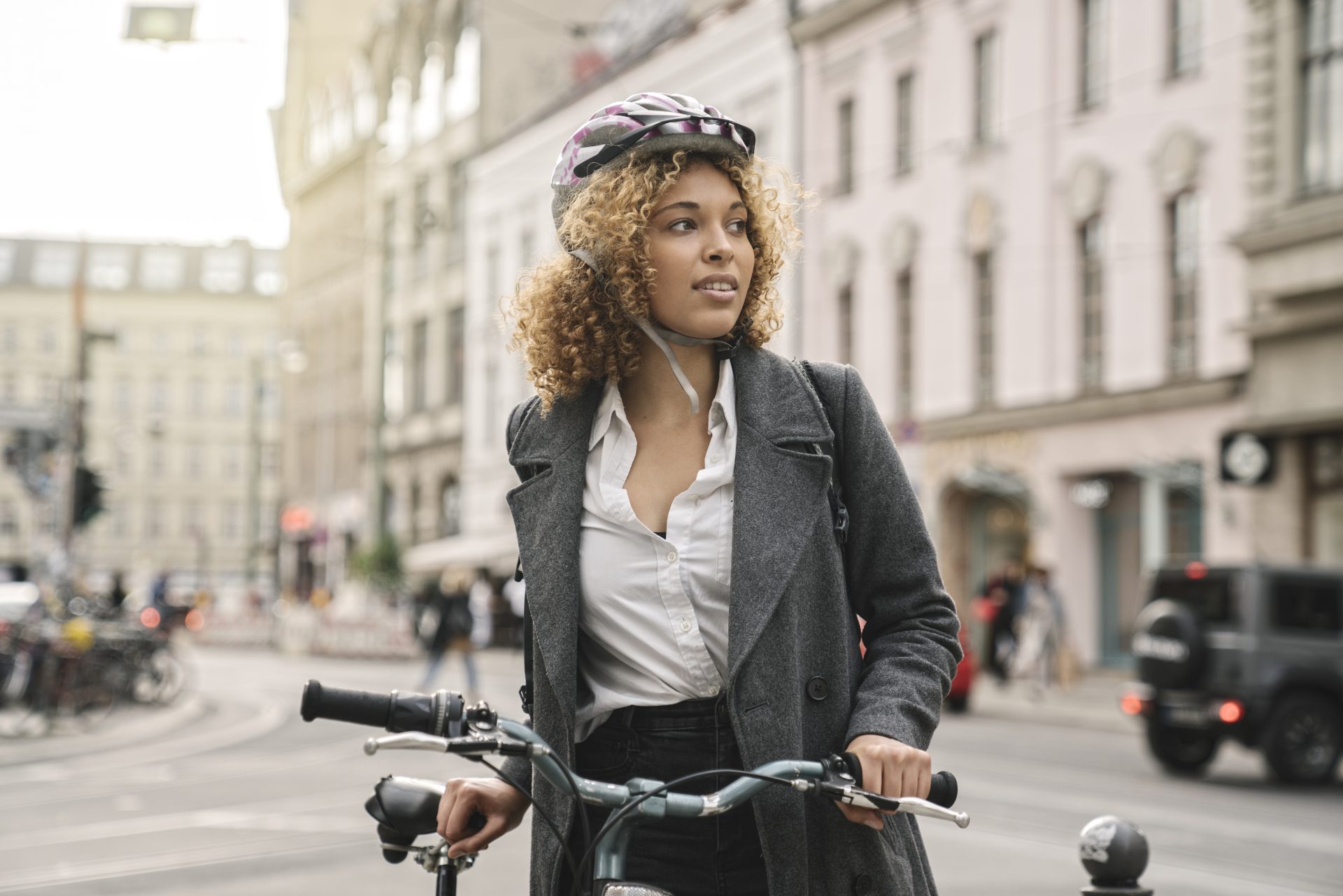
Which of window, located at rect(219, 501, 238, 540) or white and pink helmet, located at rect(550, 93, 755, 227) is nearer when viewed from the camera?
white and pink helmet, located at rect(550, 93, 755, 227)

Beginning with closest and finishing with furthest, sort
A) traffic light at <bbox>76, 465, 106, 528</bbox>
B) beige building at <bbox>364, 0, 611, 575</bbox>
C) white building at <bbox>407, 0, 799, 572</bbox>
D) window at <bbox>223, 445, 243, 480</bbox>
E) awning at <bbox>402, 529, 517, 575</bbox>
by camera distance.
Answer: traffic light at <bbox>76, 465, 106, 528</bbox> < white building at <bbox>407, 0, 799, 572</bbox> < awning at <bbox>402, 529, 517, 575</bbox> < beige building at <bbox>364, 0, 611, 575</bbox> < window at <bbox>223, 445, 243, 480</bbox>

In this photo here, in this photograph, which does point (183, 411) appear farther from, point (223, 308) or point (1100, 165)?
point (1100, 165)

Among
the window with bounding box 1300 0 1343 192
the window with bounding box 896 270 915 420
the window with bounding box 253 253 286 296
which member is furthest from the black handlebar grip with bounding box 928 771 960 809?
the window with bounding box 253 253 286 296

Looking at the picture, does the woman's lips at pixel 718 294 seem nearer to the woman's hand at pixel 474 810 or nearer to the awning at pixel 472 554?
the woman's hand at pixel 474 810

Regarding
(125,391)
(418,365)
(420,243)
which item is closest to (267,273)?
(125,391)

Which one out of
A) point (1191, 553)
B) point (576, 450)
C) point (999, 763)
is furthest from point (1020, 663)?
point (576, 450)

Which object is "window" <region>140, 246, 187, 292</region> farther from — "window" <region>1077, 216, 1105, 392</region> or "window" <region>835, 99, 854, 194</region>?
"window" <region>1077, 216, 1105, 392</region>

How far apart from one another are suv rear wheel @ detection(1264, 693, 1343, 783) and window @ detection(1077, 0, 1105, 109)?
13.9 metres

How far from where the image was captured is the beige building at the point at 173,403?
96.8 m

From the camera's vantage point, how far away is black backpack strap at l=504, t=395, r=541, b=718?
264cm

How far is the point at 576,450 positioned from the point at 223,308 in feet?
331

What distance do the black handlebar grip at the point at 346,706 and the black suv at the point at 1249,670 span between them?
500 inches

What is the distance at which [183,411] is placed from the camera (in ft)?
324

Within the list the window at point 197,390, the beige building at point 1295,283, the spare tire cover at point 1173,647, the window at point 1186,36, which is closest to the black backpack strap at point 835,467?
the spare tire cover at point 1173,647
